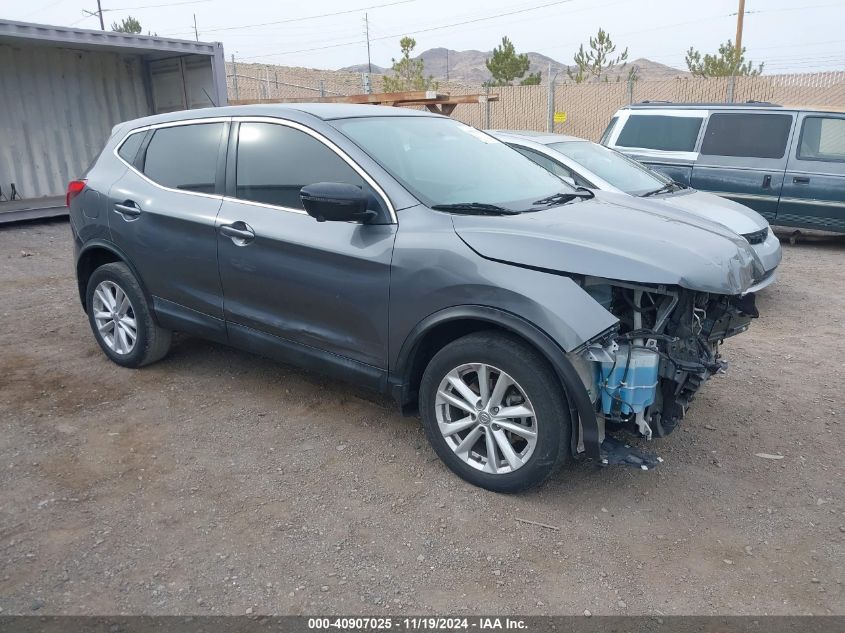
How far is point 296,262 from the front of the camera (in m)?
3.59

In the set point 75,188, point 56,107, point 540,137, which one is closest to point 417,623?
point 75,188

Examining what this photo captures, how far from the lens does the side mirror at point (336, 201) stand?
10.5 ft

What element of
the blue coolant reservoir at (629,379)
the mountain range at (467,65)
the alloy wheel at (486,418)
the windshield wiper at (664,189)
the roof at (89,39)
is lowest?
the alloy wheel at (486,418)

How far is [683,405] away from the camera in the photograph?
3195mm

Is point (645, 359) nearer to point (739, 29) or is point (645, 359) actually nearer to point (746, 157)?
point (746, 157)

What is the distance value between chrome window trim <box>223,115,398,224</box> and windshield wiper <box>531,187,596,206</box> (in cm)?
85

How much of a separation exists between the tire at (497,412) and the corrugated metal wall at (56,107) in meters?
11.3

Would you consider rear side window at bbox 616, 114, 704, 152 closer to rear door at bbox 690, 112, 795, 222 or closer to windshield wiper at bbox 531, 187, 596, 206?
rear door at bbox 690, 112, 795, 222

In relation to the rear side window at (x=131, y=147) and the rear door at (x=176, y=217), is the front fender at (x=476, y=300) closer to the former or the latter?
the rear door at (x=176, y=217)

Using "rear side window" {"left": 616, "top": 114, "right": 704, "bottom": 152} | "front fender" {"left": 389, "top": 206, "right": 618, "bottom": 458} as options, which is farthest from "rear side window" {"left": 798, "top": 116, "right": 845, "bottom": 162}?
"front fender" {"left": 389, "top": 206, "right": 618, "bottom": 458}

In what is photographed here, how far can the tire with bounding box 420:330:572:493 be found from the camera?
2.96m

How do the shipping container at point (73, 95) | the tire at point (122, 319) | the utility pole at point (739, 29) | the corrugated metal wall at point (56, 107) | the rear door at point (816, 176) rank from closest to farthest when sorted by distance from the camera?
the tire at point (122, 319)
the rear door at point (816, 176)
the shipping container at point (73, 95)
the corrugated metal wall at point (56, 107)
the utility pole at point (739, 29)

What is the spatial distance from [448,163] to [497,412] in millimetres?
1486

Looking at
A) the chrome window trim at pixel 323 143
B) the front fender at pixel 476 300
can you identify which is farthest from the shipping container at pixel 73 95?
the front fender at pixel 476 300
